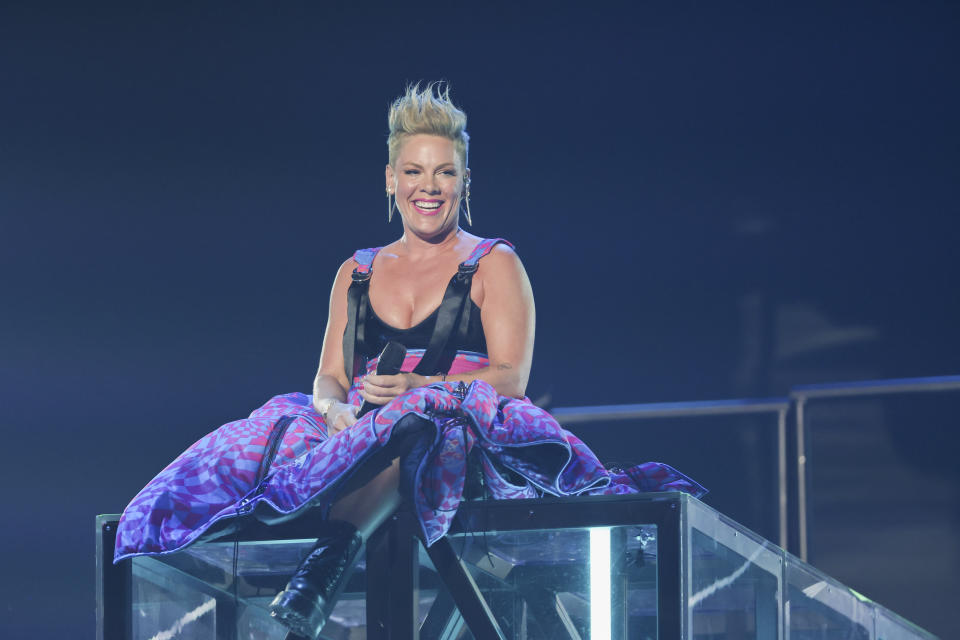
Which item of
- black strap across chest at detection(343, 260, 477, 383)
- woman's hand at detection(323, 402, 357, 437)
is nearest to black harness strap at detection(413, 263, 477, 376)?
black strap across chest at detection(343, 260, 477, 383)

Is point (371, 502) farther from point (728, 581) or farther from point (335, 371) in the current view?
point (728, 581)

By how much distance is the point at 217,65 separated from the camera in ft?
13.7

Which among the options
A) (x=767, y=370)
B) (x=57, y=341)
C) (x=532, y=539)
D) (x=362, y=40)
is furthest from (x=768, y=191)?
(x=57, y=341)

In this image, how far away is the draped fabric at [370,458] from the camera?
223 centimetres

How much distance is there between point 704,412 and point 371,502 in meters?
1.88

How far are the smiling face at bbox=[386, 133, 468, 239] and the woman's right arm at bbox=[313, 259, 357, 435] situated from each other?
207 mm

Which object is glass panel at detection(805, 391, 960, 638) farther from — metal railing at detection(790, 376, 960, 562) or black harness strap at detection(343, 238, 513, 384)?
black harness strap at detection(343, 238, 513, 384)

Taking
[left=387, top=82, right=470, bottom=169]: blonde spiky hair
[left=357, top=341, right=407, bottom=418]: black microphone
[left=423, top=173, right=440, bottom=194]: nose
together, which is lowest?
[left=357, top=341, right=407, bottom=418]: black microphone

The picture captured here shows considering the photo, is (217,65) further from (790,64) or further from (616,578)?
(616,578)

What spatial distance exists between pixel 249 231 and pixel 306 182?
257 millimetres

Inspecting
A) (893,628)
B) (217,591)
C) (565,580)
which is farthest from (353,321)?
(893,628)

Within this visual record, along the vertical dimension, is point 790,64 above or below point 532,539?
above

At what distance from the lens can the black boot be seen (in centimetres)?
208

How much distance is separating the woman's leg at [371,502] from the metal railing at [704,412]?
5.99 feet
